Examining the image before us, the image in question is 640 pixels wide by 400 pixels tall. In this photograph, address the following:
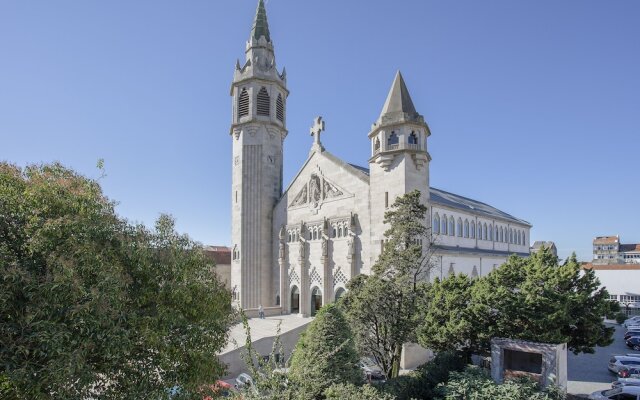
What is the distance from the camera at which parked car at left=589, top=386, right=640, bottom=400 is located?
63.5 feet

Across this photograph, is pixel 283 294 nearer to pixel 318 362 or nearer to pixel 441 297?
pixel 441 297

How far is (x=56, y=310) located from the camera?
7.86 meters

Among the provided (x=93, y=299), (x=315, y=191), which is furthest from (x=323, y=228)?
(x=93, y=299)

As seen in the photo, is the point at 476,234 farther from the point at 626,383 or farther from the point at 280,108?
the point at 280,108

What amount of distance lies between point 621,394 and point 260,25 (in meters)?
41.0

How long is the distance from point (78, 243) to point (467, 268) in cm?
3445

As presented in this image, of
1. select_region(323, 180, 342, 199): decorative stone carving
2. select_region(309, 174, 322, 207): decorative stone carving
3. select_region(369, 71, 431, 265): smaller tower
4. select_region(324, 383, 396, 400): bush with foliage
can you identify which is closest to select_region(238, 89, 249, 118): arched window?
select_region(309, 174, 322, 207): decorative stone carving

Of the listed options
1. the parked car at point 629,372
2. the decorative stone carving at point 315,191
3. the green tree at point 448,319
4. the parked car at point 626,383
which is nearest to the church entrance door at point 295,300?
the decorative stone carving at point 315,191

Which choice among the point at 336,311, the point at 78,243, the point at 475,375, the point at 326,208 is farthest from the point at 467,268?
the point at 78,243

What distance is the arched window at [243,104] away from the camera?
40094 mm

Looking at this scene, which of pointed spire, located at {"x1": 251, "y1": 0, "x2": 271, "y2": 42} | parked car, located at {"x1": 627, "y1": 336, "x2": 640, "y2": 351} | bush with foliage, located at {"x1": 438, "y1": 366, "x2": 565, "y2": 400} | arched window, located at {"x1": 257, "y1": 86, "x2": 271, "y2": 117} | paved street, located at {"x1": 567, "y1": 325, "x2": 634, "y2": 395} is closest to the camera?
bush with foliage, located at {"x1": 438, "y1": 366, "x2": 565, "y2": 400}

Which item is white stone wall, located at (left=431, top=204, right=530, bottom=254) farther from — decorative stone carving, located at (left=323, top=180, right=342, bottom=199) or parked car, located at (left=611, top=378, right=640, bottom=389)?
parked car, located at (left=611, top=378, right=640, bottom=389)

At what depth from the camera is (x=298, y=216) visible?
38438 mm

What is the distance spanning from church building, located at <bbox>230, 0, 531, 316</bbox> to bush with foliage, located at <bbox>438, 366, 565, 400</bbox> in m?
14.0
